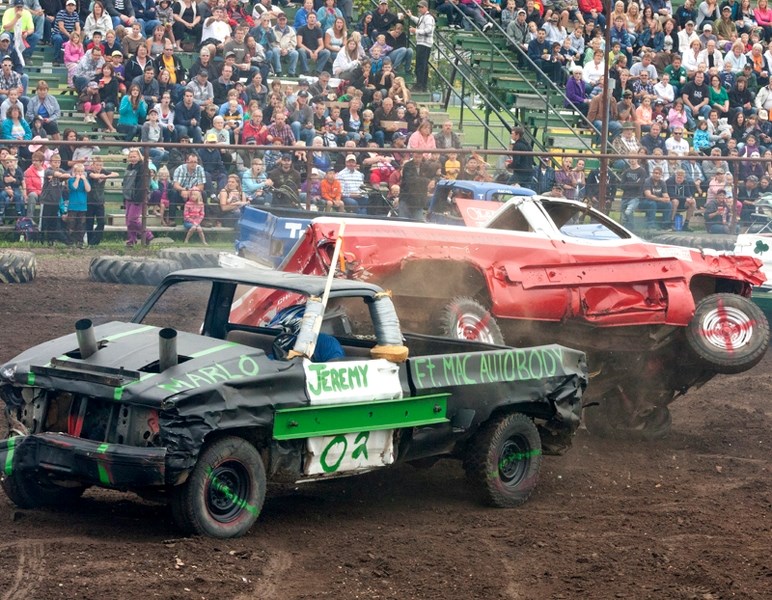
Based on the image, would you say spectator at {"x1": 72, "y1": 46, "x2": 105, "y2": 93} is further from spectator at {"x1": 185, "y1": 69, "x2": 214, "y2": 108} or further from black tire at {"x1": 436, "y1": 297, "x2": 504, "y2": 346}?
black tire at {"x1": 436, "y1": 297, "x2": 504, "y2": 346}

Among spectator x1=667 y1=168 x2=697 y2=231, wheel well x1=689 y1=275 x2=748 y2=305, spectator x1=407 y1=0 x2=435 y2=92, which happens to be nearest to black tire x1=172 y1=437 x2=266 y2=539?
wheel well x1=689 y1=275 x2=748 y2=305

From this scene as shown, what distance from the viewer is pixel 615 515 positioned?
28.2 ft

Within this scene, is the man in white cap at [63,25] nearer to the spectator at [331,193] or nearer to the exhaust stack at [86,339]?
the spectator at [331,193]

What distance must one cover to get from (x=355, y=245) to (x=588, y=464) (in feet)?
8.50

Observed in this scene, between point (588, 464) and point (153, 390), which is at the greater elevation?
point (153, 390)

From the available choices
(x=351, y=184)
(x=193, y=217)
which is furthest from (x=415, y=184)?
(x=193, y=217)

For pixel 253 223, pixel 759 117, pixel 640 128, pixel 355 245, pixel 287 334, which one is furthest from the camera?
pixel 759 117

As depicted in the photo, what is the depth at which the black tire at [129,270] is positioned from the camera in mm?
16688

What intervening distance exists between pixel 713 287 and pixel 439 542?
17.9 feet

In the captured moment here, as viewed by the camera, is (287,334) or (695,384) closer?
(287,334)

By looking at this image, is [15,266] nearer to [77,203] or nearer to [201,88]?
[77,203]

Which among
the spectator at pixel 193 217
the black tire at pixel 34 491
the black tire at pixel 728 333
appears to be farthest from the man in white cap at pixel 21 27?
the black tire at pixel 34 491

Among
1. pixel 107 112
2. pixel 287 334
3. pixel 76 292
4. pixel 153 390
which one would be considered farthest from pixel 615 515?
pixel 107 112

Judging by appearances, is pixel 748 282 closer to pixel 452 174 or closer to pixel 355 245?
pixel 355 245
